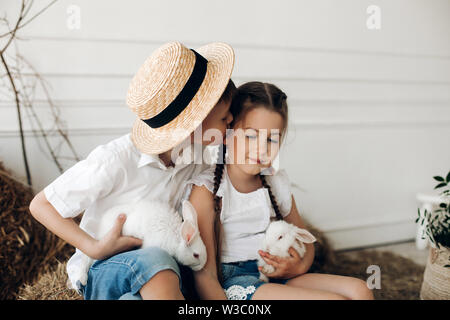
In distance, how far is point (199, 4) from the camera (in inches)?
70.7

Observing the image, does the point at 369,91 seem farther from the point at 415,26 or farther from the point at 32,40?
the point at 32,40

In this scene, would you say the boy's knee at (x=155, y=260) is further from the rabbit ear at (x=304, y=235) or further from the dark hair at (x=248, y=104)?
the rabbit ear at (x=304, y=235)

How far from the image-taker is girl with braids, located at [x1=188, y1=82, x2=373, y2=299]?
1140mm

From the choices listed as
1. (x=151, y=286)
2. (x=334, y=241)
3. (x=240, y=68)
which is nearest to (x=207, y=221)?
(x=151, y=286)

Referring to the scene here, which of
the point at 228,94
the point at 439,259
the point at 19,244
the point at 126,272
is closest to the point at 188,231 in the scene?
the point at 126,272

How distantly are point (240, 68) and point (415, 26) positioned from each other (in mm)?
1194

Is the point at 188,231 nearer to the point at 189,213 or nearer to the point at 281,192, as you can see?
the point at 189,213

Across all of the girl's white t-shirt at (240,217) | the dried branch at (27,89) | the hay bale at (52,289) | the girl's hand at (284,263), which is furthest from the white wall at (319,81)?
the girl's hand at (284,263)

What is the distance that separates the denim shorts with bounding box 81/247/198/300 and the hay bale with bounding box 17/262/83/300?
10.3 inches

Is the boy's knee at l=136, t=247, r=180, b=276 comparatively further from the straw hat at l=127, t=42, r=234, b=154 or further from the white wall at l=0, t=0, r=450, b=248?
the white wall at l=0, t=0, r=450, b=248

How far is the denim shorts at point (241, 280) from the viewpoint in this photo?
3.68ft

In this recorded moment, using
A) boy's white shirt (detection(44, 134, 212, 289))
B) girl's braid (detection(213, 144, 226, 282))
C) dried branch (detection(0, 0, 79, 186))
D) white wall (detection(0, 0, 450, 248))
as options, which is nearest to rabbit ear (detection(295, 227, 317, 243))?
girl's braid (detection(213, 144, 226, 282))

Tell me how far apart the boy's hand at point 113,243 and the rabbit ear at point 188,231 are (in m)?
0.14

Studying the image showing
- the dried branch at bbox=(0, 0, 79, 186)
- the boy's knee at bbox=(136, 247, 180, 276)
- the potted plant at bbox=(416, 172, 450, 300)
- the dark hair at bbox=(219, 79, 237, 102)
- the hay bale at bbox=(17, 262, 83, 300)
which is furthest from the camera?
the dried branch at bbox=(0, 0, 79, 186)
